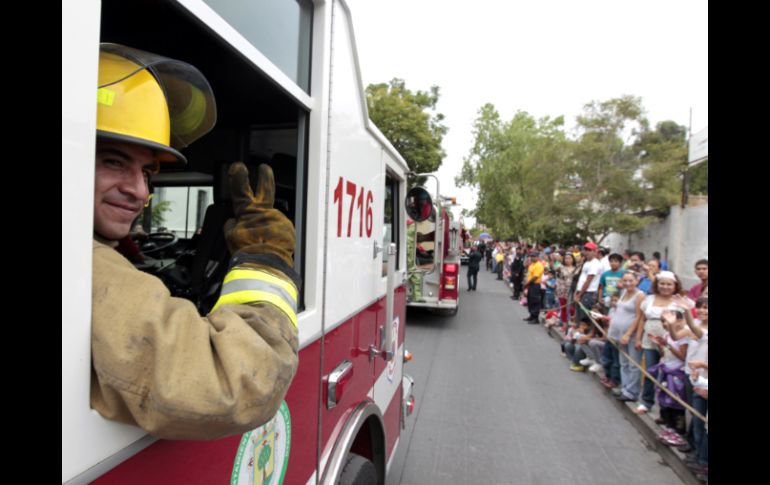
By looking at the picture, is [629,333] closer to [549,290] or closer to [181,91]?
[181,91]

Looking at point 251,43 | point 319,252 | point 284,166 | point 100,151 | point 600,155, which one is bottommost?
point 319,252

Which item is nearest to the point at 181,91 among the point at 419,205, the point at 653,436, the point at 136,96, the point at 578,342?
the point at 136,96

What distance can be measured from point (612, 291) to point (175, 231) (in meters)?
6.28

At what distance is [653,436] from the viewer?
436cm

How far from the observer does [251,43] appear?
1302 mm

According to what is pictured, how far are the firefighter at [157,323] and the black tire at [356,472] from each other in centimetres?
119

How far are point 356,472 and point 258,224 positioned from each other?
1.33 metres

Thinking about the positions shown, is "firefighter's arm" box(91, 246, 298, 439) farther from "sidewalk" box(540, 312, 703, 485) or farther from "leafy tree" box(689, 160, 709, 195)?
"leafy tree" box(689, 160, 709, 195)

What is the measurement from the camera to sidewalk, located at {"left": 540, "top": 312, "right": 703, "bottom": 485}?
3732 millimetres

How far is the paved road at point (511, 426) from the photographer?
374 cm

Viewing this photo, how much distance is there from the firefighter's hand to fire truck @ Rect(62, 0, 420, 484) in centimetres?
31

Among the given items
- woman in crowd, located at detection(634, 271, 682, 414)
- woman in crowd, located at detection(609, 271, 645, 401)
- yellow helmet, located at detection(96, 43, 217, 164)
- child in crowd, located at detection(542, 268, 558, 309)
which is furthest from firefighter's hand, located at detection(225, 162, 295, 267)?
child in crowd, located at detection(542, 268, 558, 309)
